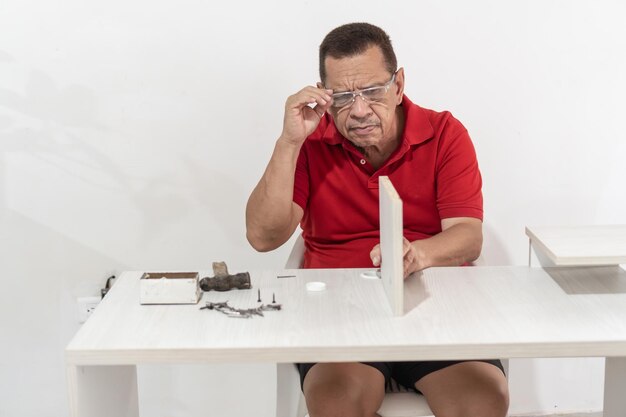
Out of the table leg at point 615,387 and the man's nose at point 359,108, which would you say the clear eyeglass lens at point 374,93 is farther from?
the table leg at point 615,387

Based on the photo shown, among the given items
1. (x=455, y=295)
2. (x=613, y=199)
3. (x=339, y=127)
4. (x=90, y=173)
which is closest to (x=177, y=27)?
(x=90, y=173)

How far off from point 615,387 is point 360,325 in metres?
0.91

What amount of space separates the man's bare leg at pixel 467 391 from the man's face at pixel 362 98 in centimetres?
67

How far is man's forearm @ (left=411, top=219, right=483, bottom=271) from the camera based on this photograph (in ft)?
7.44

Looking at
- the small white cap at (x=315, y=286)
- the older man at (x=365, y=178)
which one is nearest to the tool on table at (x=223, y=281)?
the small white cap at (x=315, y=286)

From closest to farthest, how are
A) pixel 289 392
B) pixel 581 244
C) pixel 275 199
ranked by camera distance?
pixel 581 244 < pixel 289 392 < pixel 275 199

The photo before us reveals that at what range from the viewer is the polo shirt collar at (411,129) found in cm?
247

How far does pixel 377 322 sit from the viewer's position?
183 centimetres

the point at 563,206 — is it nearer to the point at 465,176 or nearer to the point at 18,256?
the point at 465,176

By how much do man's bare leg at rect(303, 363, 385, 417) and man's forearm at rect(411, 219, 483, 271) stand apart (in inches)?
12.8

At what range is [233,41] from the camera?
2846mm

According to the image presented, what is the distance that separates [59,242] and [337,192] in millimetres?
1031

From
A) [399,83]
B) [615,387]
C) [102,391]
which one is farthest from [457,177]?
[102,391]

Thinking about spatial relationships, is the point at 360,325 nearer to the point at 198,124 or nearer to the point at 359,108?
the point at 359,108
